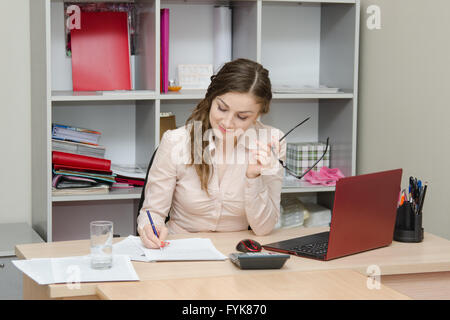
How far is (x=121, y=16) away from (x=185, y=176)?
49.5 inches

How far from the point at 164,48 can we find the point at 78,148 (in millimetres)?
619

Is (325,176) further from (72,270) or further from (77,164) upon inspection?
(72,270)

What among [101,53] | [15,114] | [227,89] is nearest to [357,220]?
[227,89]

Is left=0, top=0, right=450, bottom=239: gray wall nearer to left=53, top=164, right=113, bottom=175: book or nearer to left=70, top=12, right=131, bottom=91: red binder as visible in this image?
left=70, top=12, right=131, bottom=91: red binder

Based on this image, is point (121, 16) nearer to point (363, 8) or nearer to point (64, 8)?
point (64, 8)

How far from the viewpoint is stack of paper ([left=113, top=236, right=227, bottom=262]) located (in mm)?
1624

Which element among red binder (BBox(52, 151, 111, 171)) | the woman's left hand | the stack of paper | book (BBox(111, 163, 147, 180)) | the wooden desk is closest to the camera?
the wooden desk

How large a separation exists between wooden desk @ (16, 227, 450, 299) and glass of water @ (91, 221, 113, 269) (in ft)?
0.28

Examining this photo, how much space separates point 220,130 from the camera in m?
2.02

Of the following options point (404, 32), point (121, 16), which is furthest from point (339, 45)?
point (121, 16)

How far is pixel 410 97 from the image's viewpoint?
2686mm

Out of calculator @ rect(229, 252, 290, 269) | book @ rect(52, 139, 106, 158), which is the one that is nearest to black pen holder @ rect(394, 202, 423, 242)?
calculator @ rect(229, 252, 290, 269)

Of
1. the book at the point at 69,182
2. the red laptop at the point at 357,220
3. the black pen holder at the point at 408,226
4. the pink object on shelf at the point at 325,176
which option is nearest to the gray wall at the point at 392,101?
the pink object on shelf at the point at 325,176

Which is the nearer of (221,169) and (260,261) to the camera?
(260,261)
